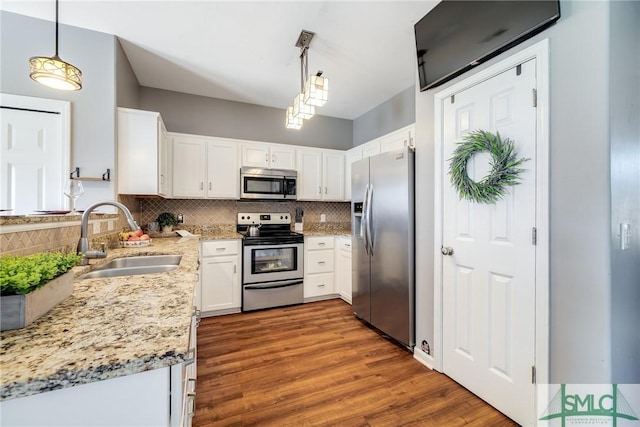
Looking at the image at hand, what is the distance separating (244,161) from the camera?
3.49m

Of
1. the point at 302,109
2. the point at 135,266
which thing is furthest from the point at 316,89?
the point at 135,266

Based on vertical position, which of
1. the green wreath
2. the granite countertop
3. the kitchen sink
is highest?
the green wreath

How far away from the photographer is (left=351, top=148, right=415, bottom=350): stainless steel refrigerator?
2.27m

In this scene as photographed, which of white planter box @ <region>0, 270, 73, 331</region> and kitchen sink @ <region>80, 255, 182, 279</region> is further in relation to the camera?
kitchen sink @ <region>80, 255, 182, 279</region>

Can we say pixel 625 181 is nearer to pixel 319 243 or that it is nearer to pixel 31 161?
pixel 319 243

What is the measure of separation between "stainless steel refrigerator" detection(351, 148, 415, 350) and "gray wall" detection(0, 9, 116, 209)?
237 centimetres

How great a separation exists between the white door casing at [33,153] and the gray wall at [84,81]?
0.24ft

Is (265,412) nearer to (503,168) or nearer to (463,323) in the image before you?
(463,323)

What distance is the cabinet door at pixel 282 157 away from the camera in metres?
3.64

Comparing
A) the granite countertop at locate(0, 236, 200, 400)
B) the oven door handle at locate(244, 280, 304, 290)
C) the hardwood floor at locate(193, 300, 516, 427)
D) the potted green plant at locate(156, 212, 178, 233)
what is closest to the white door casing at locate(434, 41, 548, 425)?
the hardwood floor at locate(193, 300, 516, 427)

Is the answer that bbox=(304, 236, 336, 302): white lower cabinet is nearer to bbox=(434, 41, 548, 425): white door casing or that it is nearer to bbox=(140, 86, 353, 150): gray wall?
bbox=(140, 86, 353, 150): gray wall

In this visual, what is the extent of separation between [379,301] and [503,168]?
1615 mm

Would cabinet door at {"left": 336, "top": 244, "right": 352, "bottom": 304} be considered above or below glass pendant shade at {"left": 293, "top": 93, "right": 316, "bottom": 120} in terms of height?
below

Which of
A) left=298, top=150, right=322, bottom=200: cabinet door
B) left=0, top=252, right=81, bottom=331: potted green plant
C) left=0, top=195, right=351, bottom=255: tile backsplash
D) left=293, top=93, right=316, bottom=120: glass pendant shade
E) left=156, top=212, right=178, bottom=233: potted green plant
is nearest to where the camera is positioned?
left=0, top=252, right=81, bottom=331: potted green plant
